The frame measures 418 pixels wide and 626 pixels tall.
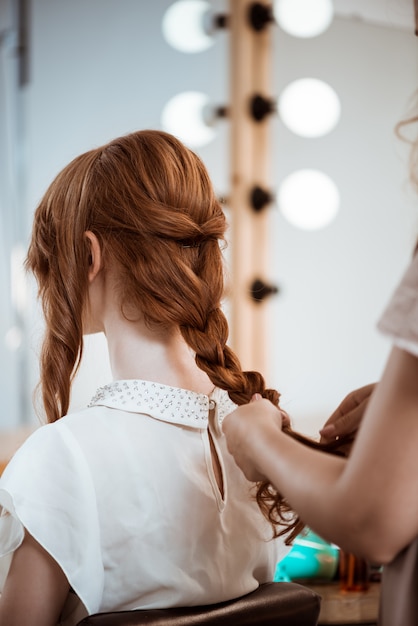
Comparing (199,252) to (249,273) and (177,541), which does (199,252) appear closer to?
(177,541)

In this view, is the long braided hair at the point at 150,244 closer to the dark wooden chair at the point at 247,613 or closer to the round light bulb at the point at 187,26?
the dark wooden chair at the point at 247,613

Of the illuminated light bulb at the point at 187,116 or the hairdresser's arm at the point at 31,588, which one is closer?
the hairdresser's arm at the point at 31,588

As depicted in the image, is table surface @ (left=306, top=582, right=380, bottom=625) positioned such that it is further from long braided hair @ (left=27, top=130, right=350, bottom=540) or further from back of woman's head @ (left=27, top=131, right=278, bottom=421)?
back of woman's head @ (left=27, top=131, right=278, bottom=421)

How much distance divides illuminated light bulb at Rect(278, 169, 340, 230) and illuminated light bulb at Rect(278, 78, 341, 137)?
14 cm

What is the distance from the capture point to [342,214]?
2627 mm

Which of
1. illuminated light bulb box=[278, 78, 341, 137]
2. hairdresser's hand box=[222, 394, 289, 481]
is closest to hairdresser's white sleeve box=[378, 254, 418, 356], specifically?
hairdresser's hand box=[222, 394, 289, 481]

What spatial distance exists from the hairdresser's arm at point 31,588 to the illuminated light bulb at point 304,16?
2.00 meters

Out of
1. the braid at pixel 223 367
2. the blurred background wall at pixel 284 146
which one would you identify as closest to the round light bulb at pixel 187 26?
the blurred background wall at pixel 284 146

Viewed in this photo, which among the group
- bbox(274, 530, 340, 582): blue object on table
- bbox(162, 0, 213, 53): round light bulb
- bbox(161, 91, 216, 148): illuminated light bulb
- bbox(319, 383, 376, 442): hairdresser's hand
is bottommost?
bbox(274, 530, 340, 582): blue object on table

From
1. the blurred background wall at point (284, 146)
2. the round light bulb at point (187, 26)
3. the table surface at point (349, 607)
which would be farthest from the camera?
the round light bulb at point (187, 26)

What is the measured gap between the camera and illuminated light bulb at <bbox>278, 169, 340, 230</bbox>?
2529 mm

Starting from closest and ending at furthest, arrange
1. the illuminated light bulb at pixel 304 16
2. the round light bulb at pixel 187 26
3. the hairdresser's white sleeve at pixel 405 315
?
the hairdresser's white sleeve at pixel 405 315 < the round light bulb at pixel 187 26 < the illuminated light bulb at pixel 304 16

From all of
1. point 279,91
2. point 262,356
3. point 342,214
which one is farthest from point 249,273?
point 279,91

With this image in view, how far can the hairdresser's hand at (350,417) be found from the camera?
74cm
